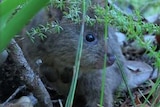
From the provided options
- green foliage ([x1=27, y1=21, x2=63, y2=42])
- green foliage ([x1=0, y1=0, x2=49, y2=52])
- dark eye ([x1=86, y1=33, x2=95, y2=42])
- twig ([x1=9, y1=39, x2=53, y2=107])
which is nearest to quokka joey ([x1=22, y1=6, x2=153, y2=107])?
dark eye ([x1=86, y1=33, x2=95, y2=42])

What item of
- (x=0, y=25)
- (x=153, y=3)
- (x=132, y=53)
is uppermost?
(x=0, y=25)

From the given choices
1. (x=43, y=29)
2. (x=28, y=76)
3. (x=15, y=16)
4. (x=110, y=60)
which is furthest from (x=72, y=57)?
(x=15, y=16)

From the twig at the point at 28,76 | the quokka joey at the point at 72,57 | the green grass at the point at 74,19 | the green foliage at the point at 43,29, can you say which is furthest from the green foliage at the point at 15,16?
the quokka joey at the point at 72,57

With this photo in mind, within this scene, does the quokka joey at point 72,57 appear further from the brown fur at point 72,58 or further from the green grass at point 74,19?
the green grass at point 74,19

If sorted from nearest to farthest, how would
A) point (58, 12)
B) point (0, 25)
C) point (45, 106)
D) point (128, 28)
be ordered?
point (0, 25), point (128, 28), point (45, 106), point (58, 12)

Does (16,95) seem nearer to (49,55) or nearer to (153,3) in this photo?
(49,55)

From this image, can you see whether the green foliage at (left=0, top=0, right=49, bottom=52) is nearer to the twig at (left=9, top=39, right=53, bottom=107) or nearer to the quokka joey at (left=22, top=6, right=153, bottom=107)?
the twig at (left=9, top=39, right=53, bottom=107)

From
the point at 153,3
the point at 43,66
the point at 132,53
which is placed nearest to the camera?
the point at 43,66

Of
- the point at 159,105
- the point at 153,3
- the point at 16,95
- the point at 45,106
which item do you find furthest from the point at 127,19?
the point at 153,3
